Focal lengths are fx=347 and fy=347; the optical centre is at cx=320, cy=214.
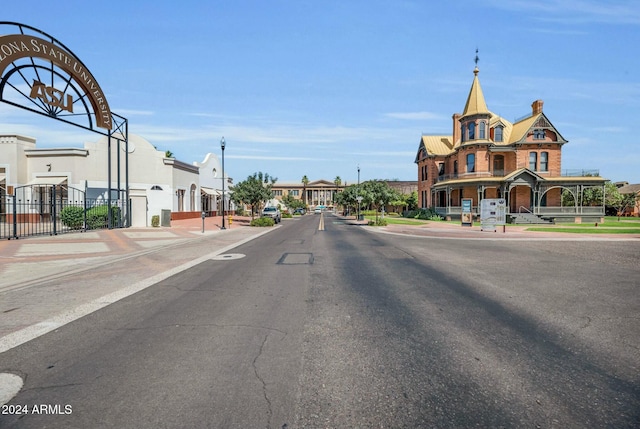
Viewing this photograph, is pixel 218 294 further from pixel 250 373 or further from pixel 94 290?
pixel 250 373

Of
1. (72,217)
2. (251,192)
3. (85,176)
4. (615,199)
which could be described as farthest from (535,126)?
(85,176)

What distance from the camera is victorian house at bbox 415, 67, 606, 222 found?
124ft

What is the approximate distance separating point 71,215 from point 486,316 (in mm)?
25500

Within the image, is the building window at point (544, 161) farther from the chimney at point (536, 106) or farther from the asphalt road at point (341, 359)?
the asphalt road at point (341, 359)

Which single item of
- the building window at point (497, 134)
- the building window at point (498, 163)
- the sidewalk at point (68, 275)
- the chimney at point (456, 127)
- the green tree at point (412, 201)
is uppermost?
the chimney at point (456, 127)

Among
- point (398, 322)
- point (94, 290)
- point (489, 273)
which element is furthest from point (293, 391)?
point (489, 273)

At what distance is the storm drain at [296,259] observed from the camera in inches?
438

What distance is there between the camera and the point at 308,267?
1023 cm

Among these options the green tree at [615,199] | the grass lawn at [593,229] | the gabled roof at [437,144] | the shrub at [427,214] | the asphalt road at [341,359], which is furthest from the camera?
the green tree at [615,199]

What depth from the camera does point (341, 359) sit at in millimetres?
3992

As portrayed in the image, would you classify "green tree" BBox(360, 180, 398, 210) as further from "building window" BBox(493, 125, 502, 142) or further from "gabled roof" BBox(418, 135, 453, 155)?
"building window" BBox(493, 125, 502, 142)

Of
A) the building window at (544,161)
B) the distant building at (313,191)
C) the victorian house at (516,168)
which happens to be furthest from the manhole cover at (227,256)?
the distant building at (313,191)

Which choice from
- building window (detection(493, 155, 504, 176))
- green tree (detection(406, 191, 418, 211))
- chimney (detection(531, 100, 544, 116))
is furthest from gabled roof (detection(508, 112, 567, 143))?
green tree (detection(406, 191, 418, 211))

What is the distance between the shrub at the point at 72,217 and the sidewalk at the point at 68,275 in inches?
248
